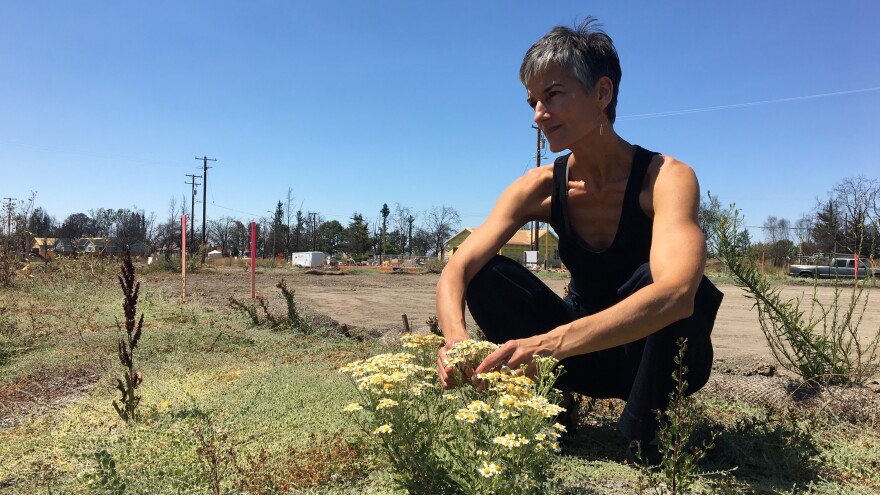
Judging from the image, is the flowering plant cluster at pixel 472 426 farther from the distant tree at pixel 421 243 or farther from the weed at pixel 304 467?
the distant tree at pixel 421 243

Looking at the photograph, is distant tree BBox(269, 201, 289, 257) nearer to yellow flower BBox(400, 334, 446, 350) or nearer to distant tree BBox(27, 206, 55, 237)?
distant tree BBox(27, 206, 55, 237)

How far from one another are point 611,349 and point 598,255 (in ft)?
1.24

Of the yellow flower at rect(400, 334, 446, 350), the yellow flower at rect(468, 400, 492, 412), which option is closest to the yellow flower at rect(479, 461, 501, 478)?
the yellow flower at rect(468, 400, 492, 412)

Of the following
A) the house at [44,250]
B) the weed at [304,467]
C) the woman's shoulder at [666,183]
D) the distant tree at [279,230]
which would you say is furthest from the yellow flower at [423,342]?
the distant tree at [279,230]

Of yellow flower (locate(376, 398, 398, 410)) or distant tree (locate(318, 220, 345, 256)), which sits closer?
yellow flower (locate(376, 398, 398, 410))

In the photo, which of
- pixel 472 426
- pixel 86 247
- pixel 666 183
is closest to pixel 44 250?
pixel 86 247

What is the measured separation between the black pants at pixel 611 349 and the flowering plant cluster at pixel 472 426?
0.48 metres

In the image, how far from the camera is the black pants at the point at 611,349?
1974 millimetres

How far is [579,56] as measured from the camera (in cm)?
207

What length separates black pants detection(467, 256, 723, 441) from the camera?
6.48 ft

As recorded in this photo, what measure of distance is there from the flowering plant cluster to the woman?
0.18 metres

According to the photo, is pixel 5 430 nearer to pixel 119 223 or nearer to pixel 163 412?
pixel 163 412

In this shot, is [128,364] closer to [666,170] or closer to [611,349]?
[611,349]

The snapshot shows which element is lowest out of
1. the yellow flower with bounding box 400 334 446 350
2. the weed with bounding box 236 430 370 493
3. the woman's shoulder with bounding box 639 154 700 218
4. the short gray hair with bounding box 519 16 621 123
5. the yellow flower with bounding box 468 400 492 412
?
the weed with bounding box 236 430 370 493
